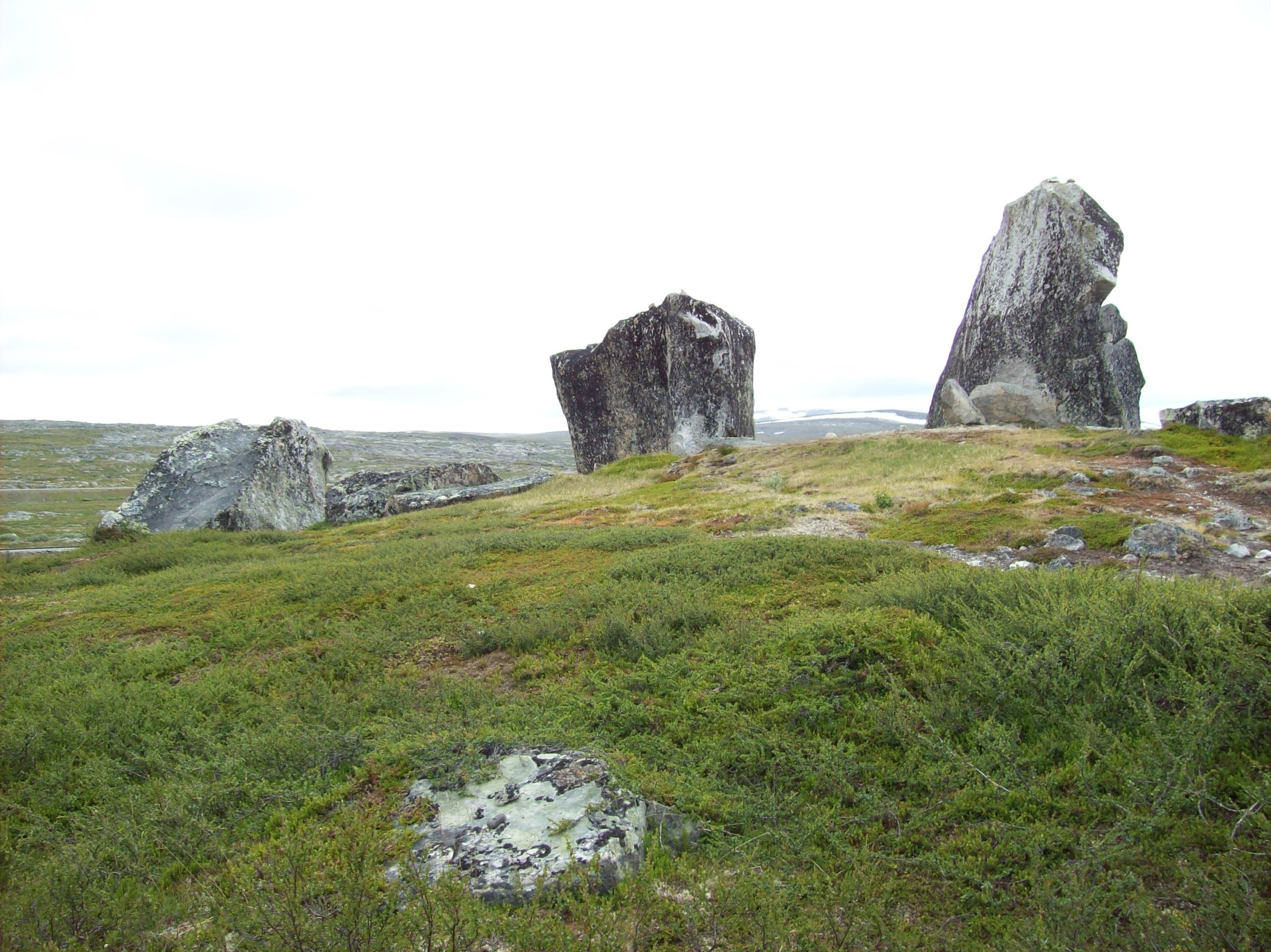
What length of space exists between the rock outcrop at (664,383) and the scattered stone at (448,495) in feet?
18.7

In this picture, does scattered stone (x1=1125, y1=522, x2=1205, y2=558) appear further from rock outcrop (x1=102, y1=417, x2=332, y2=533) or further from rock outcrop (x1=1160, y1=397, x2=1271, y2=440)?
rock outcrop (x1=102, y1=417, x2=332, y2=533)

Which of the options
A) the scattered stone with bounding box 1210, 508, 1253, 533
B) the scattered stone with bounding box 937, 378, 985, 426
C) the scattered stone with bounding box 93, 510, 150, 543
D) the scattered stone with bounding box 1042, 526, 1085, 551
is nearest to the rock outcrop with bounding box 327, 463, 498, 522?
the scattered stone with bounding box 93, 510, 150, 543

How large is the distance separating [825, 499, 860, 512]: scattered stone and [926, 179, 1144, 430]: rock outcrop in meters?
14.6

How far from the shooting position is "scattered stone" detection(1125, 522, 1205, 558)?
9891 millimetres

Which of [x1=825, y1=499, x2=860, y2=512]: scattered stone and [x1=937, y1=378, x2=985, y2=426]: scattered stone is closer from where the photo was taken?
[x1=825, y1=499, x2=860, y2=512]: scattered stone

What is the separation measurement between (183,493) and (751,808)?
28.0 metres

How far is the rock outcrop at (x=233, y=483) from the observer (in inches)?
970

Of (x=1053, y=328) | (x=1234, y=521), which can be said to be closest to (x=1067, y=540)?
(x=1234, y=521)

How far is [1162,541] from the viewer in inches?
398

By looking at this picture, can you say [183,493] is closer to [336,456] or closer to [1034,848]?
[1034,848]

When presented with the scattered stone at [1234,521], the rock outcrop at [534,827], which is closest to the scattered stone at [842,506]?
the scattered stone at [1234,521]

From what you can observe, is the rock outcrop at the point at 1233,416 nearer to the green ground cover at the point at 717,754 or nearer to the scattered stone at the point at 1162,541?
the scattered stone at the point at 1162,541

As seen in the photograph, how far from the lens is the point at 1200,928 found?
307 cm

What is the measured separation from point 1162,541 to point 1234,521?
2258 millimetres
